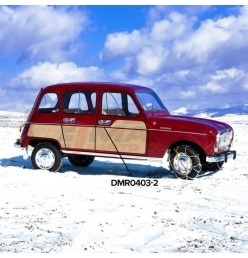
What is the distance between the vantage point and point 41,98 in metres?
12.5

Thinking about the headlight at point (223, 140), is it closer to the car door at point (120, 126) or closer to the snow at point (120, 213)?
the snow at point (120, 213)

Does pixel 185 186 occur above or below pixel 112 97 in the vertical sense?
below

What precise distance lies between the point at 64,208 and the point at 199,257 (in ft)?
10.5

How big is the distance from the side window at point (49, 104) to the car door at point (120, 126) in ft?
4.44

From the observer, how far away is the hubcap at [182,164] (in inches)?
433

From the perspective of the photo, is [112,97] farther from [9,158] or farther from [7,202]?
[9,158]

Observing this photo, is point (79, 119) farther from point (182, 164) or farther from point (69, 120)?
point (182, 164)

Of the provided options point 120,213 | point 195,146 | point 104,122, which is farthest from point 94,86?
point 120,213

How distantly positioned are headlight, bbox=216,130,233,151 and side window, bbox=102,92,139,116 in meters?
1.97

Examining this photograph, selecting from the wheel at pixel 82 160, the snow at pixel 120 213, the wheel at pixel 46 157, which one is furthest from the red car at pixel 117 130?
the wheel at pixel 82 160

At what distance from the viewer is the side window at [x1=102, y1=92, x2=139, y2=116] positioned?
1135 cm

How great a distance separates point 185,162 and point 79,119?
283 cm

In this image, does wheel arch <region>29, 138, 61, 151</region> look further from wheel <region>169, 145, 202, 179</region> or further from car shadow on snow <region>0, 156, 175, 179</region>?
wheel <region>169, 145, 202, 179</region>

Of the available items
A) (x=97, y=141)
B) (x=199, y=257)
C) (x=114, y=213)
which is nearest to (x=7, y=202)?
(x=114, y=213)
